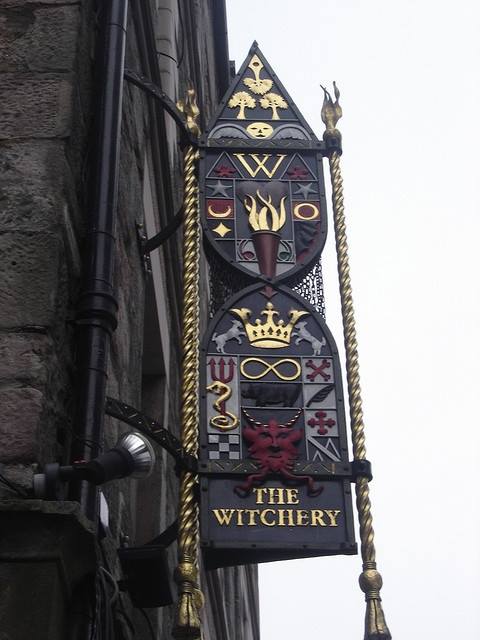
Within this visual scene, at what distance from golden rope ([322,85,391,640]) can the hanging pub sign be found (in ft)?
0.19

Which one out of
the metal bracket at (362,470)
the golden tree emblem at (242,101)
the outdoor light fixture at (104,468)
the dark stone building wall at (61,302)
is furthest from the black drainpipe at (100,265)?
the golden tree emblem at (242,101)

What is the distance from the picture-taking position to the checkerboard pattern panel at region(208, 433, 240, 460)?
4.91 metres

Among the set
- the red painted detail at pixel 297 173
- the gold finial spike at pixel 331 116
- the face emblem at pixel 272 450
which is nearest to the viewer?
the face emblem at pixel 272 450

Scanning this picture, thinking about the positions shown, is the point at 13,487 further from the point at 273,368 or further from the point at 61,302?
the point at 273,368

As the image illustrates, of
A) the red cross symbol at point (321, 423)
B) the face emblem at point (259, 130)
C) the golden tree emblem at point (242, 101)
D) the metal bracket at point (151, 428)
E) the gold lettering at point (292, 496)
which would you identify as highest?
the golden tree emblem at point (242, 101)

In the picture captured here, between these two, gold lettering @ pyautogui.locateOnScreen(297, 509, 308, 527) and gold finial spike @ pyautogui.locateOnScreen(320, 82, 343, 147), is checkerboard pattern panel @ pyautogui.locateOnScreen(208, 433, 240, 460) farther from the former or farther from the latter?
gold finial spike @ pyautogui.locateOnScreen(320, 82, 343, 147)

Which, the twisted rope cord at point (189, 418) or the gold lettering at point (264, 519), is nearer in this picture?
the twisted rope cord at point (189, 418)

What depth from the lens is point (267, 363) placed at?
5277 millimetres

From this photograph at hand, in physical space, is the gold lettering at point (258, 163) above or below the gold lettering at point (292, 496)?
above

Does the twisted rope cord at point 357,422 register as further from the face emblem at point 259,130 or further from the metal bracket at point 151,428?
the metal bracket at point 151,428

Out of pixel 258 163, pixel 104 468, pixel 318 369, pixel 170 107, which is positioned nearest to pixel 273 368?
pixel 318 369

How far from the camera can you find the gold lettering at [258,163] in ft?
19.8

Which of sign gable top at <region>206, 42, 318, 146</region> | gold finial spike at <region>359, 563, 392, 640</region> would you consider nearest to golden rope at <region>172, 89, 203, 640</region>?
sign gable top at <region>206, 42, 318, 146</region>

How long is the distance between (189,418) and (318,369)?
673mm
